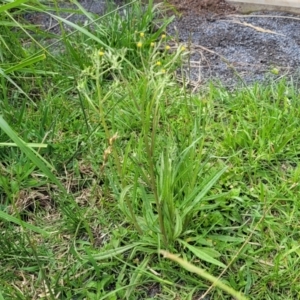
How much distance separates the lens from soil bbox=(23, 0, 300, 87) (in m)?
2.06

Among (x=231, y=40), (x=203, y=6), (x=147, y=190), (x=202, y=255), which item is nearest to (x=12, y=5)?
(x=147, y=190)

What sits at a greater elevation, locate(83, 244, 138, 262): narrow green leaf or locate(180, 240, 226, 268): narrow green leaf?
locate(180, 240, 226, 268): narrow green leaf

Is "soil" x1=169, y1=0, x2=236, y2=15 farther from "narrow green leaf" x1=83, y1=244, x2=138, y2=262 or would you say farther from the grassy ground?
"narrow green leaf" x1=83, y1=244, x2=138, y2=262

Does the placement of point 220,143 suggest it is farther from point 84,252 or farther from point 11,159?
point 11,159

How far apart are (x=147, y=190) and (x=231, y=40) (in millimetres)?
1017

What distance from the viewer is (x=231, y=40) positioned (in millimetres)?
2264

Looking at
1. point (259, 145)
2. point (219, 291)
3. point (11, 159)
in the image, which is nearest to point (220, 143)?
point (259, 145)

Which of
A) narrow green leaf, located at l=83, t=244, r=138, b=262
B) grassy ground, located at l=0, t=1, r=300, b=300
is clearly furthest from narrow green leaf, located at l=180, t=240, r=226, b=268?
narrow green leaf, located at l=83, t=244, r=138, b=262

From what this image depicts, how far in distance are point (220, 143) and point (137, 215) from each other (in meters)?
0.42

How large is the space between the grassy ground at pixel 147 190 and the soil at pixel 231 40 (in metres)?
0.14

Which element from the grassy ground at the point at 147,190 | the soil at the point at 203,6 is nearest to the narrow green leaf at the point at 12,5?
the grassy ground at the point at 147,190

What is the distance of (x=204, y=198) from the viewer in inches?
56.9

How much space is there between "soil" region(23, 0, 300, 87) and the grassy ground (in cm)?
14

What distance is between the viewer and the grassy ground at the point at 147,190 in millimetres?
1312
